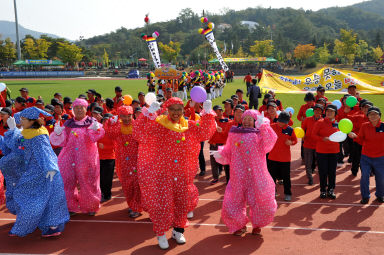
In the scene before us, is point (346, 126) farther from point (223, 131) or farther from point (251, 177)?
point (223, 131)

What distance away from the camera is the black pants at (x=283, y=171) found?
612 centimetres

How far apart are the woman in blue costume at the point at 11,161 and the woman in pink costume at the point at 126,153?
53.5 inches

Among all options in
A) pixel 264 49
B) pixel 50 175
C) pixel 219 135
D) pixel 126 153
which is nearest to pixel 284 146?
pixel 219 135

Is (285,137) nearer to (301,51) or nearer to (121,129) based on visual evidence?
(121,129)

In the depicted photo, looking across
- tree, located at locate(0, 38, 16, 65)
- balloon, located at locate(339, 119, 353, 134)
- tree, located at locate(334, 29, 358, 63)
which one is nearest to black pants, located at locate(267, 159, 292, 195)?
balloon, located at locate(339, 119, 353, 134)

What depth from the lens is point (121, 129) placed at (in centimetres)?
556

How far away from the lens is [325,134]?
6125 mm

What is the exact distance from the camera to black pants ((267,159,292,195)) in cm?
612

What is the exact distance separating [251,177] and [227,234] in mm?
1032

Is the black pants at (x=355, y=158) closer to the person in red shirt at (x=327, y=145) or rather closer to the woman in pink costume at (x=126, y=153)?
the person in red shirt at (x=327, y=145)

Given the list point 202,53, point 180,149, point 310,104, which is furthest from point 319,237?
point 202,53

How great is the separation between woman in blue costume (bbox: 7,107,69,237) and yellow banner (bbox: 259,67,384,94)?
1792 cm

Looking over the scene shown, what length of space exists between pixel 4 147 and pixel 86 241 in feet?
6.52

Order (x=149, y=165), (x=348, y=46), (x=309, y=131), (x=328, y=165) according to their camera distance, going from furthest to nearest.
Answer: (x=348, y=46), (x=309, y=131), (x=328, y=165), (x=149, y=165)
